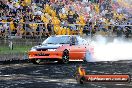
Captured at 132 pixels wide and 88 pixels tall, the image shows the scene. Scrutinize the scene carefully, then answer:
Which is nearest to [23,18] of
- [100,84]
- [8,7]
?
[8,7]

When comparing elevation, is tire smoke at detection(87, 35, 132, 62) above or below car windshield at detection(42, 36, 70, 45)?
below

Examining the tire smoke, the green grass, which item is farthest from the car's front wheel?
the tire smoke

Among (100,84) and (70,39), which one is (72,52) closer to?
(70,39)

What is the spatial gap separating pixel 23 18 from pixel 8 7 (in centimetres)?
127

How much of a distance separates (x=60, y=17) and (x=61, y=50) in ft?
43.0

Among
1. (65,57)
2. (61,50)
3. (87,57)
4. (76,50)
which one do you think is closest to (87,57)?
(87,57)

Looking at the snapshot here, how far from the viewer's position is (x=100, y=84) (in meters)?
11.4

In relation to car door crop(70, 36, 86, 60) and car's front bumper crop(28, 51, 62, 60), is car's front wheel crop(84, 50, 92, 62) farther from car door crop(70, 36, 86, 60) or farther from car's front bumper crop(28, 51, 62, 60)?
car's front bumper crop(28, 51, 62, 60)

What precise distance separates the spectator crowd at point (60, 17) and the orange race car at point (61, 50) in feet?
15.8

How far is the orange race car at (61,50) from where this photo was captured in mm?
20547

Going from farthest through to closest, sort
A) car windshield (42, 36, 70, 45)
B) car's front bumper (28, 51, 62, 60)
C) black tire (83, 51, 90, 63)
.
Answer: black tire (83, 51, 90, 63) → car windshield (42, 36, 70, 45) → car's front bumper (28, 51, 62, 60)

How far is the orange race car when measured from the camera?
2055cm

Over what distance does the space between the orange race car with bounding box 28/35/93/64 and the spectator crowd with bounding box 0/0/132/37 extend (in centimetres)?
482

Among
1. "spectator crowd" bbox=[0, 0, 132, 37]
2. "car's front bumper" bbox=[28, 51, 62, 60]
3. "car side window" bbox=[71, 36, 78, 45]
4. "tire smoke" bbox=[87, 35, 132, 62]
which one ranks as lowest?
"tire smoke" bbox=[87, 35, 132, 62]
